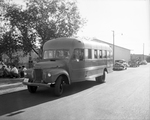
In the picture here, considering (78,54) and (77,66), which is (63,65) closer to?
(77,66)

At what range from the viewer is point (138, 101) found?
6.37 metres

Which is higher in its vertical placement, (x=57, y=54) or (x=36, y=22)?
(x=36, y=22)

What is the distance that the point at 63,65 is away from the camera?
25.9 ft

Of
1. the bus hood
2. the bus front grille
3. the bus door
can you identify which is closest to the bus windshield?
the bus door

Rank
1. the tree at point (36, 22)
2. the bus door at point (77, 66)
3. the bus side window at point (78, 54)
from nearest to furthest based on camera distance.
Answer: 1. the bus door at point (77, 66)
2. the bus side window at point (78, 54)
3. the tree at point (36, 22)

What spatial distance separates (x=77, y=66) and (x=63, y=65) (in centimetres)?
93

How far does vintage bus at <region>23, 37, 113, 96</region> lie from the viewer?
729cm

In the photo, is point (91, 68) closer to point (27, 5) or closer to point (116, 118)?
point (116, 118)

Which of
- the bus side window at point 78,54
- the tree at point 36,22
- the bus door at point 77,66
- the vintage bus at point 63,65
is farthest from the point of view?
the tree at point 36,22

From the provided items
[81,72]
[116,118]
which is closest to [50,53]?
[81,72]

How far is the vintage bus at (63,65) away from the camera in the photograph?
729 cm

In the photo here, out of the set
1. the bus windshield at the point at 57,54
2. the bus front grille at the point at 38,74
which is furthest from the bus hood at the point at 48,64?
the bus windshield at the point at 57,54

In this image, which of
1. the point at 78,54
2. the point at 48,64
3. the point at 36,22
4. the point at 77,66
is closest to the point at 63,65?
the point at 48,64

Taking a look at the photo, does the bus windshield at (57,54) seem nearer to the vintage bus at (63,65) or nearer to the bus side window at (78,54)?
the vintage bus at (63,65)
